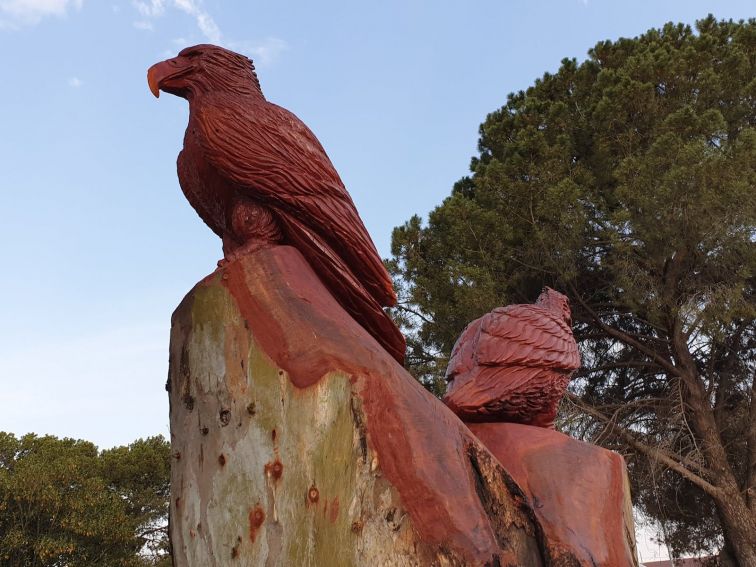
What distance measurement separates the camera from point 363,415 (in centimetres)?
137

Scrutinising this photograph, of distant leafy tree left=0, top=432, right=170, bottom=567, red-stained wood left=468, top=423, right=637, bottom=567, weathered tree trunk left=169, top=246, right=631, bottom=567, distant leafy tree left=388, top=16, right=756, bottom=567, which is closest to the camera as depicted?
weathered tree trunk left=169, top=246, right=631, bottom=567

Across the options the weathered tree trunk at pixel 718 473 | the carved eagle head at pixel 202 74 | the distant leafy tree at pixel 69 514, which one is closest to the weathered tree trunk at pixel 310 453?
the carved eagle head at pixel 202 74

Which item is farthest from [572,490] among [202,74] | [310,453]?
[202,74]

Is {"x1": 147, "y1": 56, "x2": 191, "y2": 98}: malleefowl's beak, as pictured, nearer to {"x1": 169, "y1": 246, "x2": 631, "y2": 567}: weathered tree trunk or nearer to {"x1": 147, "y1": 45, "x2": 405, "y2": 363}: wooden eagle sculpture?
{"x1": 147, "y1": 45, "x2": 405, "y2": 363}: wooden eagle sculpture

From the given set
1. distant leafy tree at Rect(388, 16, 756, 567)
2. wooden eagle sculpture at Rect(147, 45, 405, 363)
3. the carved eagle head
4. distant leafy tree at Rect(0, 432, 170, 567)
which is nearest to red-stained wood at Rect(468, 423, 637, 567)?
wooden eagle sculpture at Rect(147, 45, 405, 363)

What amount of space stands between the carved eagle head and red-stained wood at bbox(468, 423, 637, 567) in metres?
1.14

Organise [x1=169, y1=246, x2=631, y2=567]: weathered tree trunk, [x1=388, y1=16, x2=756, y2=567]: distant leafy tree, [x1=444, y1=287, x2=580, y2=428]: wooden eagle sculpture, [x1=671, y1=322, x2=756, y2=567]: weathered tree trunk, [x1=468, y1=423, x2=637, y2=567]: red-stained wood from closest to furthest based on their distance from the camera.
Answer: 1. [x1=169, y1=246, x2=631, y2=567]: weathered tree trunk
2. [x1=468, y1=423, x2=637, y2=567]: red-stained wood
3. [x1=444, y1=287, x2=580, y2=428]: wooden eagle sculpture
4. [x1=671, y1=322, x2=756, y2=567]: weathered tree trunk
5. [x1=388, y1=16, x2=756, y2=567]: distant leafy tree

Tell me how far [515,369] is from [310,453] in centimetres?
72

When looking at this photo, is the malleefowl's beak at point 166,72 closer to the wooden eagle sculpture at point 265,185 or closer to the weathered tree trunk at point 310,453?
the wooden eagle sculpture at point 265,185

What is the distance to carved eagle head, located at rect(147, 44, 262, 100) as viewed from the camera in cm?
189

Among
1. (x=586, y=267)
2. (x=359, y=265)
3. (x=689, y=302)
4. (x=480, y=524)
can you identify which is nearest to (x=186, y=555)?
(x=480, y=524)

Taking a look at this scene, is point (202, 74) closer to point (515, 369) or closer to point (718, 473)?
point (515, 369)

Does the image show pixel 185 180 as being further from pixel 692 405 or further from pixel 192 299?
pixel 692 405

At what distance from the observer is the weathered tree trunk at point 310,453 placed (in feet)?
4.26
